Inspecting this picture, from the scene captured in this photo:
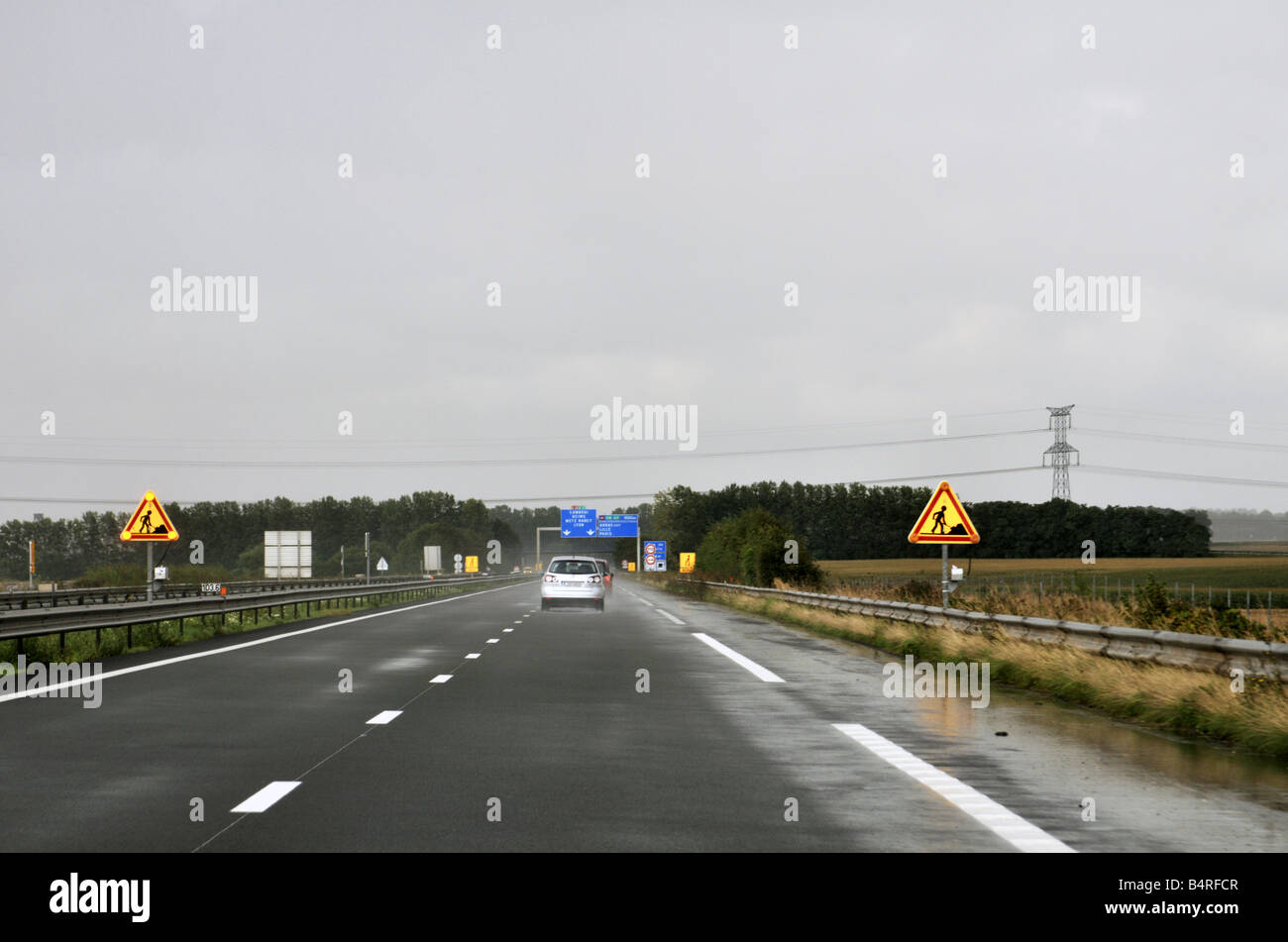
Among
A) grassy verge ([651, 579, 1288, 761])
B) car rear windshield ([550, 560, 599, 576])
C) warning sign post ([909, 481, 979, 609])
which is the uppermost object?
warning sign post ([909, 481, 979, 609])

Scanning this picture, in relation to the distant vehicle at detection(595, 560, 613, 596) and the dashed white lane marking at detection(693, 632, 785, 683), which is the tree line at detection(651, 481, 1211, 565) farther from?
the dashed white lane marking at detection(693, 632, 785, 683)

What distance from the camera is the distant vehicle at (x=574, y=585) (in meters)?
40.6

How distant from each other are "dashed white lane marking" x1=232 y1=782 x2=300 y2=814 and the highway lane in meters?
0.08

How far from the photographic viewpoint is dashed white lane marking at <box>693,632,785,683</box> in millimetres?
17453

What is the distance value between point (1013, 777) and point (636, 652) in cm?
1363

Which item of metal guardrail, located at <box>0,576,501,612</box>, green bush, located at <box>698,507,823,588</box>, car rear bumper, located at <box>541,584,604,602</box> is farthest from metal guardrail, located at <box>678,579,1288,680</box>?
green bush, located at <box>698,507,823,588</box>

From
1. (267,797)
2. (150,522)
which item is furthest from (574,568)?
(267,797)

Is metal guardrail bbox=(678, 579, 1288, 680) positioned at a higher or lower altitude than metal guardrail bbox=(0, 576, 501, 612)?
higher

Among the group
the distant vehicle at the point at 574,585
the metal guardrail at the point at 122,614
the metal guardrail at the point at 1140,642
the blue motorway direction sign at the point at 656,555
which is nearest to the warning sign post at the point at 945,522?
the metal guardrail at the point at 1140,642

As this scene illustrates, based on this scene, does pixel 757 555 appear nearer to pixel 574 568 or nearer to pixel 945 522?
pixel 574 568

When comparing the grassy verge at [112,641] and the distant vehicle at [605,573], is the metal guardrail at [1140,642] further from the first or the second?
the distant vehicle at [605,573]
